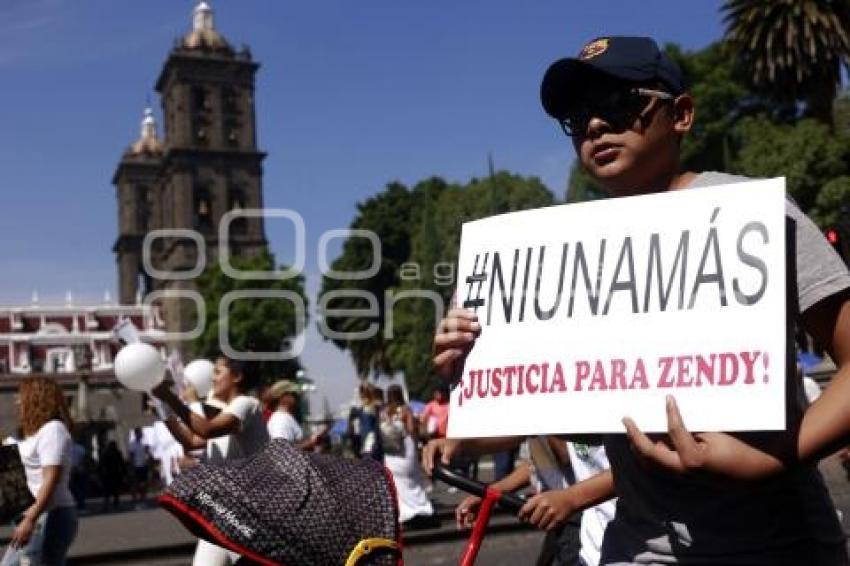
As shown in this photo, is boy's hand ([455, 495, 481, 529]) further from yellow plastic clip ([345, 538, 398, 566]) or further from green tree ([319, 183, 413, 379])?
green tree ([319, 183, 413, 379])

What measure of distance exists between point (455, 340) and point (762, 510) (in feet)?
2.30

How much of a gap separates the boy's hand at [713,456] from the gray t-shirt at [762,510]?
89 millimetres

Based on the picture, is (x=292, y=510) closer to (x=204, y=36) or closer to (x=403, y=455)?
(x=403, y=455)

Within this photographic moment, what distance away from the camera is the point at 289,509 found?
269 cm

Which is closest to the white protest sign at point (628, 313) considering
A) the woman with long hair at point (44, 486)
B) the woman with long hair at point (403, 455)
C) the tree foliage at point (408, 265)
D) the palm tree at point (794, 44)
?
the woman with long hair at point (44, 486)

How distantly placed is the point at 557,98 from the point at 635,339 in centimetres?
56

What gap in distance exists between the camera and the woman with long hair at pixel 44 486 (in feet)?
21.8

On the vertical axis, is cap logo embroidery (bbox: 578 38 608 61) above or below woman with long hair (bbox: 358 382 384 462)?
above

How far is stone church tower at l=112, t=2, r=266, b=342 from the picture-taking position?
95188mm

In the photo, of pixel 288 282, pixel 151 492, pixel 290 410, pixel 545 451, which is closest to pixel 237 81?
pixel 288 282

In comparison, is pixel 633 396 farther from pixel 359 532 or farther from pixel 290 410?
pixel 290 410

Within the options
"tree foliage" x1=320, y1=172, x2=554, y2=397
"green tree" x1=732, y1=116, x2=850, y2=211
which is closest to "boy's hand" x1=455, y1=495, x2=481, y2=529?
"green tree" x1=732, y1=116, x2=850, y2=211

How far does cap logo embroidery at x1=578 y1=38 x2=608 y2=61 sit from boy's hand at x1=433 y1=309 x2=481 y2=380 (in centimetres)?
57

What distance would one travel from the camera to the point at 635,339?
92.4 inches
